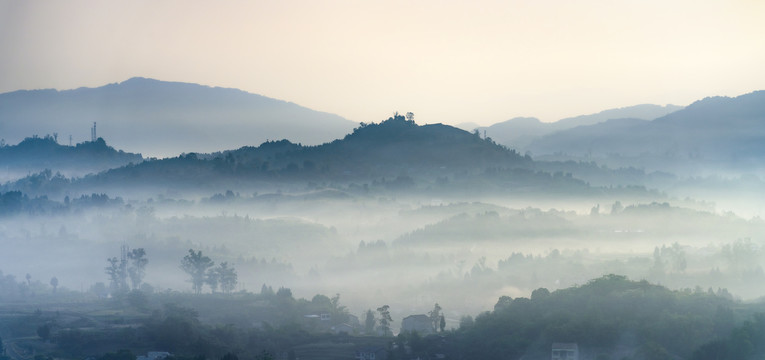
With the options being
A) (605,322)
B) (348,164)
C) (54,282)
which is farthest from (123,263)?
(348,164)

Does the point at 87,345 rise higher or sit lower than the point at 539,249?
lower

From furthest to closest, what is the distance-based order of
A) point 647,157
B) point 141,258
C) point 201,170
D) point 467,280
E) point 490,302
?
point 647,157 < point 201,170 < point 141,258 < point 467,280 < point 490,302

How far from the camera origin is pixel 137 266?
100m

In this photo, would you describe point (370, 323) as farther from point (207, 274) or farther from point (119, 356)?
point (207, 274)

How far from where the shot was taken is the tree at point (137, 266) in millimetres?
98125

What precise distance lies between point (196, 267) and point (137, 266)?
514cm

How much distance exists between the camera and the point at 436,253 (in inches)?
4072

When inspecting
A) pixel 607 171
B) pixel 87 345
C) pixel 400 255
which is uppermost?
pixel 607 171

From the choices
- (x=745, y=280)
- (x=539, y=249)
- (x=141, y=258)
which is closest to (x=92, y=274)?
(x=141, y=258)

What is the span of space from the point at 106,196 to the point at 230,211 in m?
11.0

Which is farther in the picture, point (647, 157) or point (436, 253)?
point (647, 157)

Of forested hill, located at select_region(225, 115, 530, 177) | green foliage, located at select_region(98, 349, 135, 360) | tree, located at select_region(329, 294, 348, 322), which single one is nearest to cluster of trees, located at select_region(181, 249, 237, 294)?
tree, located at select_region(329, 294, 348, 322)

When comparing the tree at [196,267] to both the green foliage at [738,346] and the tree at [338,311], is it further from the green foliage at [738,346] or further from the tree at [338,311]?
the green foliage at [738,346]

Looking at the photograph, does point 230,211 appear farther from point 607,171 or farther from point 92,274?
point 607,171
